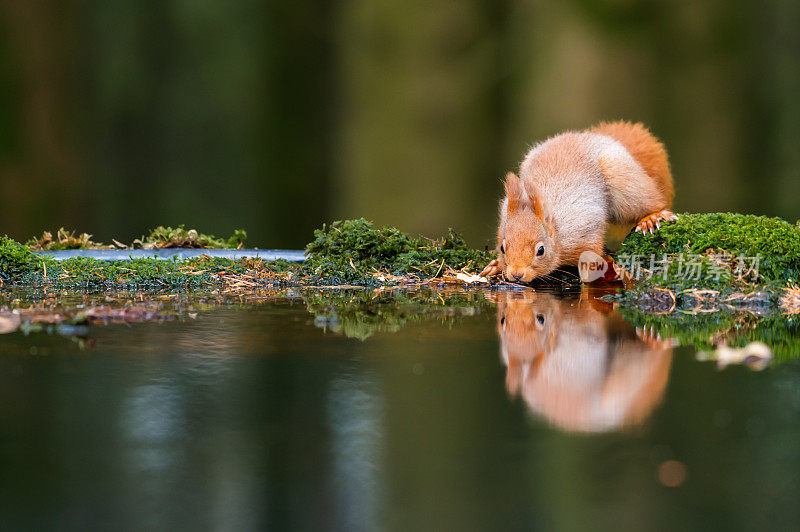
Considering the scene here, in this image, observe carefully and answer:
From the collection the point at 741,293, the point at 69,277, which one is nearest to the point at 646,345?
the point at 741,293

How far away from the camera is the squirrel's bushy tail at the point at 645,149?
4281 mm

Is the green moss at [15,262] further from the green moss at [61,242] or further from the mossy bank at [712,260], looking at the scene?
the mossy bank at [712,260]

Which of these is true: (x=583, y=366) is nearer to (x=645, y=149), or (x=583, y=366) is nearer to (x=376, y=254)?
(x=376, y=254)

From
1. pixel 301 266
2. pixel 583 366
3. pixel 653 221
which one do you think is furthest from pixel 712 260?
pixel 301 266

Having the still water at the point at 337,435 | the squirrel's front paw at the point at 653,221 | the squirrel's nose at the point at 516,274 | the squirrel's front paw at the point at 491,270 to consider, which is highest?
the squirrel's front paw at the point at 653,221

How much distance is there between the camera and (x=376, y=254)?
4312 mm

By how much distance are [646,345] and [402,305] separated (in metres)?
1.19

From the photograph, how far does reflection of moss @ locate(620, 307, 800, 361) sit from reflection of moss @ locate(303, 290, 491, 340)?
0.68 meters

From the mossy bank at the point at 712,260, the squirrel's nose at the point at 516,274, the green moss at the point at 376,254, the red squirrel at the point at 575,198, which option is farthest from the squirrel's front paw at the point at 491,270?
the mossy bank at the point at 712,260

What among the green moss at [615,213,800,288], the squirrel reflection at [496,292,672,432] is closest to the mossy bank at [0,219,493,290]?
the green moss at [615,213,800,288]

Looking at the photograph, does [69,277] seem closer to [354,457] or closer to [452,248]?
[452,248]

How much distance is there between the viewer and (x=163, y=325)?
2734mm

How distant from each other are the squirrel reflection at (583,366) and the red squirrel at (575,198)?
71 centimetres

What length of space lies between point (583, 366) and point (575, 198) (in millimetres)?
1928
